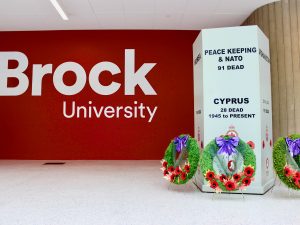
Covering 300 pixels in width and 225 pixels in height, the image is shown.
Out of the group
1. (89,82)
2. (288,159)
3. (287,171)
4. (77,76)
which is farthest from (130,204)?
(77,76)

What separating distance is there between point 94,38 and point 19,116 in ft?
8.12

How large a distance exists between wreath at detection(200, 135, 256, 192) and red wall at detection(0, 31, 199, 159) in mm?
3755

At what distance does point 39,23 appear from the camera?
655cm

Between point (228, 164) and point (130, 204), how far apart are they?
1.08m

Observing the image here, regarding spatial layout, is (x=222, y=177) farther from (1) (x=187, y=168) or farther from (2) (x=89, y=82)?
(2) (x=89, y=82)

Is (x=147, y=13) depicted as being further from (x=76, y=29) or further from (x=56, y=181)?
(x=56, y=181)

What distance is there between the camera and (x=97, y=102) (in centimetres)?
685

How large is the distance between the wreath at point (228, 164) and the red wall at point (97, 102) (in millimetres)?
3755

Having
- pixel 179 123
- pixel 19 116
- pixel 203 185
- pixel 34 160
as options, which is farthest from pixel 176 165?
pixel 19 116

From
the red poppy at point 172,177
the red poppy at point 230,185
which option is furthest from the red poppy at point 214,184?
the red poppy at point 172,177

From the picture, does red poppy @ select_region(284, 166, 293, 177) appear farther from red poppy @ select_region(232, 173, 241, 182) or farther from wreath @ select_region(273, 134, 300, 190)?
red poppy @ select_region(232, 173, 241, 182)

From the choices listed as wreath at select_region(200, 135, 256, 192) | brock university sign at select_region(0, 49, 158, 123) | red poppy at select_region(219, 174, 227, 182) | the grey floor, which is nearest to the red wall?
brock university sign at select_region(0, 49, 158, 123)

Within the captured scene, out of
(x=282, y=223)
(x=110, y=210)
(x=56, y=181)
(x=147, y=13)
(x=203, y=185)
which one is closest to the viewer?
(x=282, y=223)

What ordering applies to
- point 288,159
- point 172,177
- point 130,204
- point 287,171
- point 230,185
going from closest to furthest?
point 130,204 < point 230,185 < point 287,171 < point 288,159 < point 172,177
